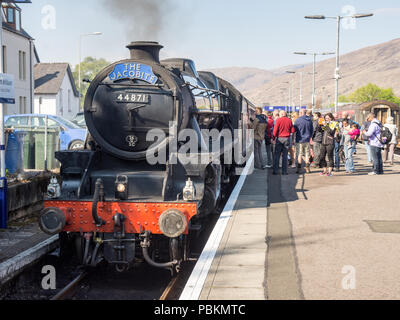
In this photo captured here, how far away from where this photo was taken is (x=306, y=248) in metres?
6.42

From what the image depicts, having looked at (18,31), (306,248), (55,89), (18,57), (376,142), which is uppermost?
(18,31)

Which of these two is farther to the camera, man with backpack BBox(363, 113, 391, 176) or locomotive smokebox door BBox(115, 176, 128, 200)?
man with backpack BBox(363, 113, 391, 176)

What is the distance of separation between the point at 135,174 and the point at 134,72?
4.64ft

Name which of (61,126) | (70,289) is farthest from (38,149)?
(70,289)

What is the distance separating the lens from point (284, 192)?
35.7 feet

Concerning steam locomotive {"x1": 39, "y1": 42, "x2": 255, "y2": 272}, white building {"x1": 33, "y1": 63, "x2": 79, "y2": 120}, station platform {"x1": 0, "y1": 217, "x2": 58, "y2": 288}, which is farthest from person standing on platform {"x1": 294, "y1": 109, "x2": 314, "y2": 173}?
white building {"x1": 33, "y1": 63, "x2": 79, "y2": 120}

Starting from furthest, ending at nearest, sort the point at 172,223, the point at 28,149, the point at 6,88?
the point at 28,149, the point at 6,88, the point at 172,223

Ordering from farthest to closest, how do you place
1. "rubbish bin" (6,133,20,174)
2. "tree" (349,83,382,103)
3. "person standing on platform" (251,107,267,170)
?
"tree" (349,83,382,103)
"person standing on platform" (251,107,267,170)
"rubbish bin" (6,133,20,174)

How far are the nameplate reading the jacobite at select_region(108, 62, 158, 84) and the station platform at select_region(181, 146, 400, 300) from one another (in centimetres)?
240

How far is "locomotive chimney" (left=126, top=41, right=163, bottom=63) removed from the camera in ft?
24.1

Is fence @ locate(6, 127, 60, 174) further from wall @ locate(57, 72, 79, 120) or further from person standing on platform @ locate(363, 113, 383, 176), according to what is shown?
wall @ locate(57, 72, 79, 120)

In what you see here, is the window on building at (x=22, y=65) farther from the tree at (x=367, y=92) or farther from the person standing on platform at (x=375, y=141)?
the tree at (x=367, y=92)

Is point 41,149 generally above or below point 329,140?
below

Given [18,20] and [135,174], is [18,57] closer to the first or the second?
[18,20]
